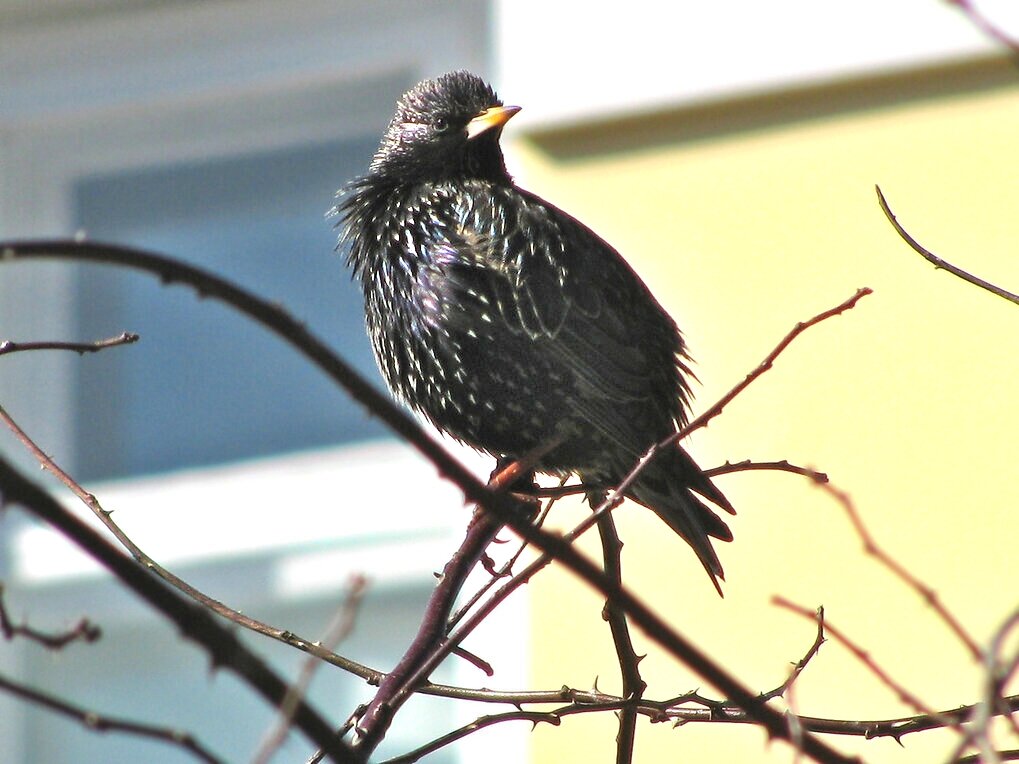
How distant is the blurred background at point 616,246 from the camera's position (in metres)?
3.91

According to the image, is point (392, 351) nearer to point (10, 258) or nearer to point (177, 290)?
point (10, 258)

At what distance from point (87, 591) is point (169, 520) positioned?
0.33 m

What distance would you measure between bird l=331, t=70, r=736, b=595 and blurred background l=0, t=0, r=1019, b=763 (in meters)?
0.95

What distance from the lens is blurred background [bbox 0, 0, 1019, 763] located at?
3906 mm

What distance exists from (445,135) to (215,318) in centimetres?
220

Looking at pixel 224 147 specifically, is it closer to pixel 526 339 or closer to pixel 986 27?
pixel 526 339

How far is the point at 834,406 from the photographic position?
4.02 metres

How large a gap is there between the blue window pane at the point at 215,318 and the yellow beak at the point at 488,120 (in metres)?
1.86

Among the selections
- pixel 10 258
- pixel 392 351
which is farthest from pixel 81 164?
pixel 10 258

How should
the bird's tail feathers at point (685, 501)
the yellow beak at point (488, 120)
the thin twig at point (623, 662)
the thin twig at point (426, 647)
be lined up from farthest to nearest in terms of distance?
the yellow beak at point (488, 120)
the bird's tail feathers at point (685, 501)
the thin twig at point (623, 662)
the thin twig at point (426, 647)

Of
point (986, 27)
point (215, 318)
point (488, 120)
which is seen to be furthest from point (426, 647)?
point (215, 318)

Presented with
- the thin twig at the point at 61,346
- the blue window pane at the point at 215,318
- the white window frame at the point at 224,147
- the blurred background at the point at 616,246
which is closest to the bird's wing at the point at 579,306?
the blurred background at the point at 616,246

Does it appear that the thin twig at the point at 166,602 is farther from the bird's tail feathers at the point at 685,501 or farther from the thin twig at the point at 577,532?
the bird's tail feathers at the point at 685,501

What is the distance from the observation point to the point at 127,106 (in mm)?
5500
